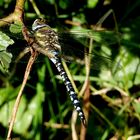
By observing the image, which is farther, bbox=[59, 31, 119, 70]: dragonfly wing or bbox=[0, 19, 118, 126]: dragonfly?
bbox=[59, 31, 119, 70]: dragonfly wing

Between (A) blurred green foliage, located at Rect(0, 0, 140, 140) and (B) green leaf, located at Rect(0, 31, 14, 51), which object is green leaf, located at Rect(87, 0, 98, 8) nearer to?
(A) blurred green foliage, located at Rect(0, 0, 140, 140)

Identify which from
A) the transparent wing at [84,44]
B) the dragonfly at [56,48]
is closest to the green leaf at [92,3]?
the transparent wing at [84,44]

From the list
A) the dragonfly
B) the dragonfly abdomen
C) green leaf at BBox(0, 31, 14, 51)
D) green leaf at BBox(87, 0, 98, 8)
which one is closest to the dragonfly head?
the dragonfly

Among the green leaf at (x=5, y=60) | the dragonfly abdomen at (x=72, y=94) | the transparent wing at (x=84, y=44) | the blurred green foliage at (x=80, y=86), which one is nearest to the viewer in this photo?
the green leaf at (x=5, y=60)

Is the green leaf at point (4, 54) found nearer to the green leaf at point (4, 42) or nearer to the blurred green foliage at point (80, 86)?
the green leaf at point (4, 42)

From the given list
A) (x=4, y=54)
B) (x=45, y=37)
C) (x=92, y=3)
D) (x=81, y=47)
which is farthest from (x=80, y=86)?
(x=4, y=54)

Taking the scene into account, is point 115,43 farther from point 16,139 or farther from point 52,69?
point 16,139

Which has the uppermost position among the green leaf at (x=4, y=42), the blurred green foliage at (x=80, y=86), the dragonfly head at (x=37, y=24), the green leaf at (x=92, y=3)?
the green leaf at (x=92, y=3)

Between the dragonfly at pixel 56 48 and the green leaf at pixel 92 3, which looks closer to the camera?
the dragonfly at pixel 56 48

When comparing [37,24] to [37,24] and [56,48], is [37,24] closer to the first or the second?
[37,24]

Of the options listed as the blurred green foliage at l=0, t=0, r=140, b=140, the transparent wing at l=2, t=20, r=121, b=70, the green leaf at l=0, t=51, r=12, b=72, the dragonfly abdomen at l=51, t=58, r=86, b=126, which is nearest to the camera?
the green leaf at l=0, t=51, r=12, b=72
